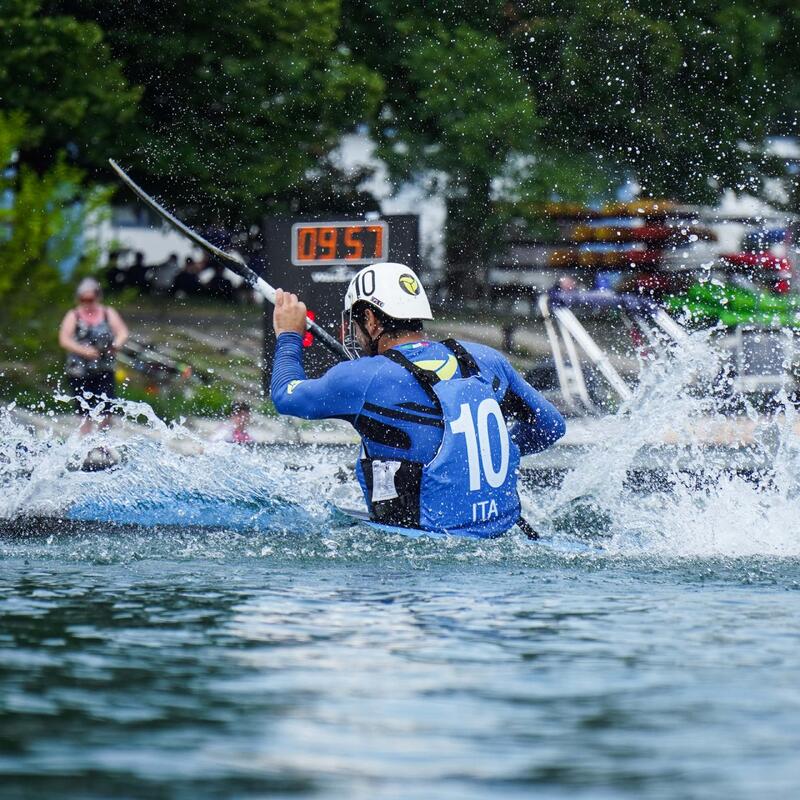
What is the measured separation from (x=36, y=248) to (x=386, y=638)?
13.0m

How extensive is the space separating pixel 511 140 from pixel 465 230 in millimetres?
2330

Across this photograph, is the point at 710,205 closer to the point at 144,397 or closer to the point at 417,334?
the point at 144,397

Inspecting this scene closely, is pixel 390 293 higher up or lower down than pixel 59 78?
lower down

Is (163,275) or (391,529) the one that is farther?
(163,275)

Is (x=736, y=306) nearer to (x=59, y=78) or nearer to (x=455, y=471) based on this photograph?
(x=59, y=78)

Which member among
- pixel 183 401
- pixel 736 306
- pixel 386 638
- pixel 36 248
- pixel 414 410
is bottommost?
pixel 386 638

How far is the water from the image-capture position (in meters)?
3.92

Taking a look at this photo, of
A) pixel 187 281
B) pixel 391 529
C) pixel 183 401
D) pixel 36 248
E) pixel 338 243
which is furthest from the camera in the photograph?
pixel 187 281

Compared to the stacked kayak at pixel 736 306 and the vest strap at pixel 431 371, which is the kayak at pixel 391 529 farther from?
the stacked kayak at pixel 736 306

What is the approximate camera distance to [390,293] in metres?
7.01

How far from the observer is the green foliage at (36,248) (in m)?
17.5

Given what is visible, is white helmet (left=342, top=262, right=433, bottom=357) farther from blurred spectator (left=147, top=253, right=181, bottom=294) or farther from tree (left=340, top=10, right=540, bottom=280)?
blurred spectator (left=147, top=253, right=181, bottom=294)

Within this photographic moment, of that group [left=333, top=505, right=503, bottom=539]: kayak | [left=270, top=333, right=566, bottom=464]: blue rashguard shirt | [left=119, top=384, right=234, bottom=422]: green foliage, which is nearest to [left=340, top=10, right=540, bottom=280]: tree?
[left=119, top=384, right=234, bottom=422]: green foliage

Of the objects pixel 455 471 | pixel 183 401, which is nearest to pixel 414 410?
pixel 455 471
